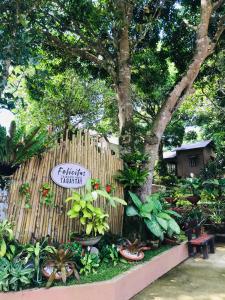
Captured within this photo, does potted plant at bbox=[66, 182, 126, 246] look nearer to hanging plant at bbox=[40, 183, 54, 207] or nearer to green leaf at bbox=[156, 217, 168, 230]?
hanging plant at bbox=[40, 183, 54, 207]

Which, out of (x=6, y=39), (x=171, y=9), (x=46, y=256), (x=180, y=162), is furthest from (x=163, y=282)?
(x=180, y=162)

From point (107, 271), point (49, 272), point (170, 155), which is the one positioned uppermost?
point (170, 155)

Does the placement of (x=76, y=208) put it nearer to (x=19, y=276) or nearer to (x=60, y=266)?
(x=60, y=266)

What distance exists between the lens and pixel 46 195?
5051 millimetres

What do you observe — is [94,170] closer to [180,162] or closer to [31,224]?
[31,224]

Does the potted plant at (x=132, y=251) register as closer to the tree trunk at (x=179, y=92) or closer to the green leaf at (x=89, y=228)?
the green leaf at (x=89, y=228)

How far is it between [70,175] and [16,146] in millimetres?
1428

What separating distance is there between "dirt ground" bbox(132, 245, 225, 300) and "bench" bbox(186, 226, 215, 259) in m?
0.33

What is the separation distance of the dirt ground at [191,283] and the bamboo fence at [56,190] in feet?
5.02

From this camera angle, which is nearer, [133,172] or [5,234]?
[5,234]

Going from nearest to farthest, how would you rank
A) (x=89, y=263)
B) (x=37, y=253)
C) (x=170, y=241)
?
1. (x=37, y=253)
2. (x=89, y=263)
3. (x=170, y=241)

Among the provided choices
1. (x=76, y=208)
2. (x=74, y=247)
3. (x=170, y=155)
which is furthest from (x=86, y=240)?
(x=170, y=155)

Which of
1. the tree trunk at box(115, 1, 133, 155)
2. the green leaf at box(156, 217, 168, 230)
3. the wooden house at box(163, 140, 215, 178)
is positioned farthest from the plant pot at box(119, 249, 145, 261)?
the wooden house at box(163, 140, 215, 178)

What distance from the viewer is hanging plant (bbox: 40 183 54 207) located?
500 cm
